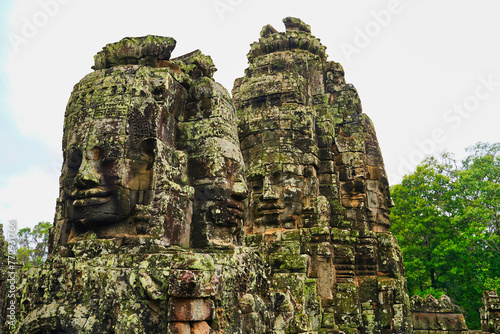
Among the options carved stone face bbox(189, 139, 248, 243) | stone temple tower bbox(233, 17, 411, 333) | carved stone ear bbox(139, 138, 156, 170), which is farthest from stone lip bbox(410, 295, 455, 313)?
carved stone ear bbox(139, 138, 156, 170)

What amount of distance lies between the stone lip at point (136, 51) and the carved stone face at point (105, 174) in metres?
1.15

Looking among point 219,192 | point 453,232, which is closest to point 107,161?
point 219,192

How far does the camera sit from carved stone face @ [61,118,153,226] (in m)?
5.26

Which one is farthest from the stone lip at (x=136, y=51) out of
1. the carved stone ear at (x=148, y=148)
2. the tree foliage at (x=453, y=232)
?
the tree foliage at (x=453, y=232)

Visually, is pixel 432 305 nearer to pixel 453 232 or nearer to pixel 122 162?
pixel 453 232

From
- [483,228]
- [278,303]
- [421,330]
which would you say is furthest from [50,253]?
[483,228]

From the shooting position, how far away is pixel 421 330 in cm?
1502

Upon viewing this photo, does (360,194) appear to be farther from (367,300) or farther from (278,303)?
(278,303)

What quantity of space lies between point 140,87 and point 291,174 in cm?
627

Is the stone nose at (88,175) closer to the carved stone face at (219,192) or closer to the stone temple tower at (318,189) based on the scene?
the carved stone face at (219,192)

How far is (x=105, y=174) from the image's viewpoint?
5.36 m

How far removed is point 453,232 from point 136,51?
2215 cm

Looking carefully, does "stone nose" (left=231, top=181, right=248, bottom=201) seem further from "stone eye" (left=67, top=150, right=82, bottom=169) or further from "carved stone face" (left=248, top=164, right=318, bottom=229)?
"carved stone face" (left=248, top=164, right=318, bottom=229)

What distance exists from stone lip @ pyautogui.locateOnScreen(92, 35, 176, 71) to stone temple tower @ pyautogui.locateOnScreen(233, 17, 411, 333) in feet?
16.3
